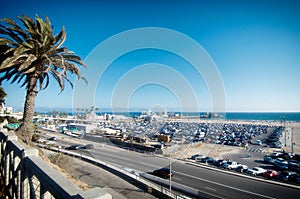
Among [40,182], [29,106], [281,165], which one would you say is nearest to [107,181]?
[29,106]

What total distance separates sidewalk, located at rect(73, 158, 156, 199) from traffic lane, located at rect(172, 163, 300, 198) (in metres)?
6.76

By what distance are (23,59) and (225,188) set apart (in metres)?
21.3

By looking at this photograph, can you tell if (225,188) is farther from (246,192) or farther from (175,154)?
(175,154)

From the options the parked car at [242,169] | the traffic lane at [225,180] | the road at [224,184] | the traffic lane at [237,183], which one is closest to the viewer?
the road at [224,184]

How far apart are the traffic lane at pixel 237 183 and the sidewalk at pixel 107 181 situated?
22.2 ft

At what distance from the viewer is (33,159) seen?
251 cm

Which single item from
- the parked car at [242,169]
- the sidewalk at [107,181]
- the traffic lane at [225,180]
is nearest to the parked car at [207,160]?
the parked car at [242,169]

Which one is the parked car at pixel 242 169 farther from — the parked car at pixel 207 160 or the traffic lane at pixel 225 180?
the parked car at pixel 207 160

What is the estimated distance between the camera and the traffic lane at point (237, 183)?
1705 centimetres

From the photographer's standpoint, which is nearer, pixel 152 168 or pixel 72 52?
pixel 72 52

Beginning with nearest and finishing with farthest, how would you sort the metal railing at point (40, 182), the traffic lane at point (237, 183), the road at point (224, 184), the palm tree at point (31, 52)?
the metal railing at point (40, 182), the palm tree at point (31, 52), the road at point (224, 184), the traffic lane at point (237, 183)

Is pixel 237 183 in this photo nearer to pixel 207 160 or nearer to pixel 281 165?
pixel 207 160

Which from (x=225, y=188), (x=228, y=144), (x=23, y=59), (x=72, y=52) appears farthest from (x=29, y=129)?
(x=228, y=144)

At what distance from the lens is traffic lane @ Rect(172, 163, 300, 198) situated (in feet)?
55.9
